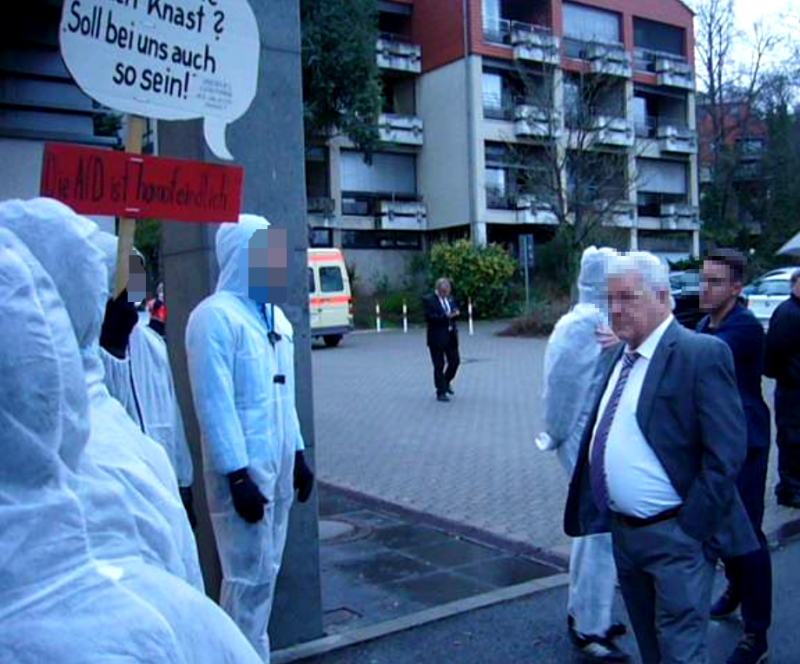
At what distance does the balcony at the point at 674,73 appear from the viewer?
47281mm

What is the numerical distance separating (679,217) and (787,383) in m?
42.0

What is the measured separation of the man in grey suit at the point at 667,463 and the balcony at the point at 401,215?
125 feet

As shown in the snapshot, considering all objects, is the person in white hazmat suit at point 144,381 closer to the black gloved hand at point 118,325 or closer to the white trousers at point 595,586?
the black gloved hand at point 118,325

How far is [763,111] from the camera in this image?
5097 cm

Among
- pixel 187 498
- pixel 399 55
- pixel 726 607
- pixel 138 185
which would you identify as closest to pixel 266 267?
pixel 138 185

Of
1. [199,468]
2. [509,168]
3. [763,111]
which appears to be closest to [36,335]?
[199,468]

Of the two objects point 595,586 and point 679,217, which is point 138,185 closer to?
point 595,586

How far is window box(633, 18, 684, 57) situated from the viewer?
4762 centimetres

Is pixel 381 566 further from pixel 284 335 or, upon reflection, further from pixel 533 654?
pixel 284 335

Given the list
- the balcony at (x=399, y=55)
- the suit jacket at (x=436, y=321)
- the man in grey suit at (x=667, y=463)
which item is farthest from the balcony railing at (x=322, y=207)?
the man in grey suit at (x=667, y=463)

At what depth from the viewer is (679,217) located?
48250 mm

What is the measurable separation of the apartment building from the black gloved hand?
3469cm

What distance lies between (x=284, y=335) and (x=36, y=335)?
9.75 ft

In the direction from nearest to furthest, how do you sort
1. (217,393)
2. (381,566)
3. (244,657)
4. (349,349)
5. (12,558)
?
(12,558) < (244,657) < (217,393) < (381,566) < (349,349)
